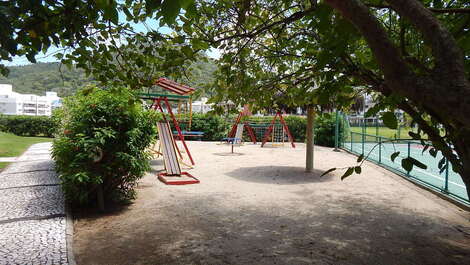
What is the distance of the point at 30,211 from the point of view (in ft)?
16.7

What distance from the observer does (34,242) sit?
3896 mm

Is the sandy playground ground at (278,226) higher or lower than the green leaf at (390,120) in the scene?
lower

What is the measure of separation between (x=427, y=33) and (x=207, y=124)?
20.8 m

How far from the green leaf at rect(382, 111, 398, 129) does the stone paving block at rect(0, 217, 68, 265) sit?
340cm

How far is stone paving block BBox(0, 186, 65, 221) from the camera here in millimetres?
5014

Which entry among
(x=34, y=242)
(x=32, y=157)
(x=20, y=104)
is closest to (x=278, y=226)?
(x=34, y=242)

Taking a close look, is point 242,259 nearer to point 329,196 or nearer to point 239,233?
point 239,233

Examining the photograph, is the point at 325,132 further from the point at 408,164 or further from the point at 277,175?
the point at 408,164

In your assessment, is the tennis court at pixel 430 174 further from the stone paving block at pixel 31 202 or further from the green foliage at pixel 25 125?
the green foliage at pixel 25 125

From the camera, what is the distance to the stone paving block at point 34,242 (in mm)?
3461

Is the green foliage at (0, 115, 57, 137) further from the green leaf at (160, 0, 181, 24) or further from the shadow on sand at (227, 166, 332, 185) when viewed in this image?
the green leaf at (160, 0, 181, 24)

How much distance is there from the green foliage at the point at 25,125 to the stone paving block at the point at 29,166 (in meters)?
12.8


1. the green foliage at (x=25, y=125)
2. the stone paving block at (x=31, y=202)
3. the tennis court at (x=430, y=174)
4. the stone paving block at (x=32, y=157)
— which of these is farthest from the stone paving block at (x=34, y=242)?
the green foliage at (x=25, y=125)

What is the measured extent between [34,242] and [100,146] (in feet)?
5.83
